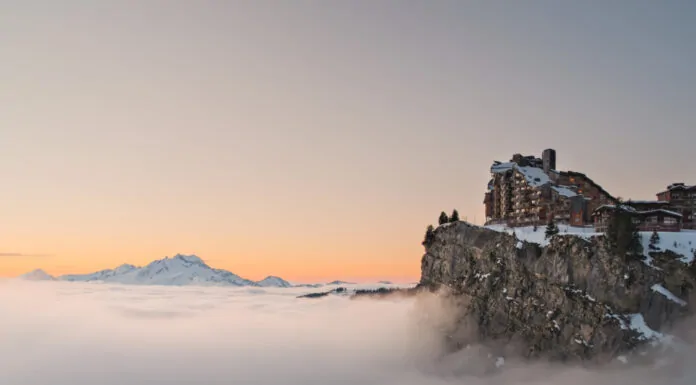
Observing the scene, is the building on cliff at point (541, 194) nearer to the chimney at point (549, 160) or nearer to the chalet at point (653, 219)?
the chimney at point (549, 160)

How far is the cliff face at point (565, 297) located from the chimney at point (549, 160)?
99.1 ft

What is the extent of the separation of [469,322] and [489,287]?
32.3ft

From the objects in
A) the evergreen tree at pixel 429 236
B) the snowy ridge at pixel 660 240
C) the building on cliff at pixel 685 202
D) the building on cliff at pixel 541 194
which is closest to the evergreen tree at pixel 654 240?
the snowy ridge at pixel 660 240

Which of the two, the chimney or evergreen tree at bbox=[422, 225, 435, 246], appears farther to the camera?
evergreen tree at bbox=[422, 225, 435, 246]

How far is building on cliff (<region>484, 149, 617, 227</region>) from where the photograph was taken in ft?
459

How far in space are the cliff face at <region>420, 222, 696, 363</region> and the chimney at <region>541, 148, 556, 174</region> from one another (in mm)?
30198

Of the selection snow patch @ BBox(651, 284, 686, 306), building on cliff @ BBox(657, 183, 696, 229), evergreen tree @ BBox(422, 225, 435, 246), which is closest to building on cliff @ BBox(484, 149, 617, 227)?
building on cliff @ BBox(657, 183, 696, 229)

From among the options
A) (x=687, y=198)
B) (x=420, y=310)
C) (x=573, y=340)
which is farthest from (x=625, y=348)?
(x=420, y=310)

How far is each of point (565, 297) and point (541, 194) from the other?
3433 cm

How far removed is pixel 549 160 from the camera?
157625 millimetres

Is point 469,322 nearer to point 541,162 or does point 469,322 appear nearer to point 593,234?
point 593,234

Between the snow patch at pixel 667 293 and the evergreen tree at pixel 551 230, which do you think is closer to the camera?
the snow patch at pixel 667 293

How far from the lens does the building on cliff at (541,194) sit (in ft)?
459

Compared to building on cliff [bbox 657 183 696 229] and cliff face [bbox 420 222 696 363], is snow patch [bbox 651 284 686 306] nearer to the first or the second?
cliff face [bbox 420 222 696 363]
